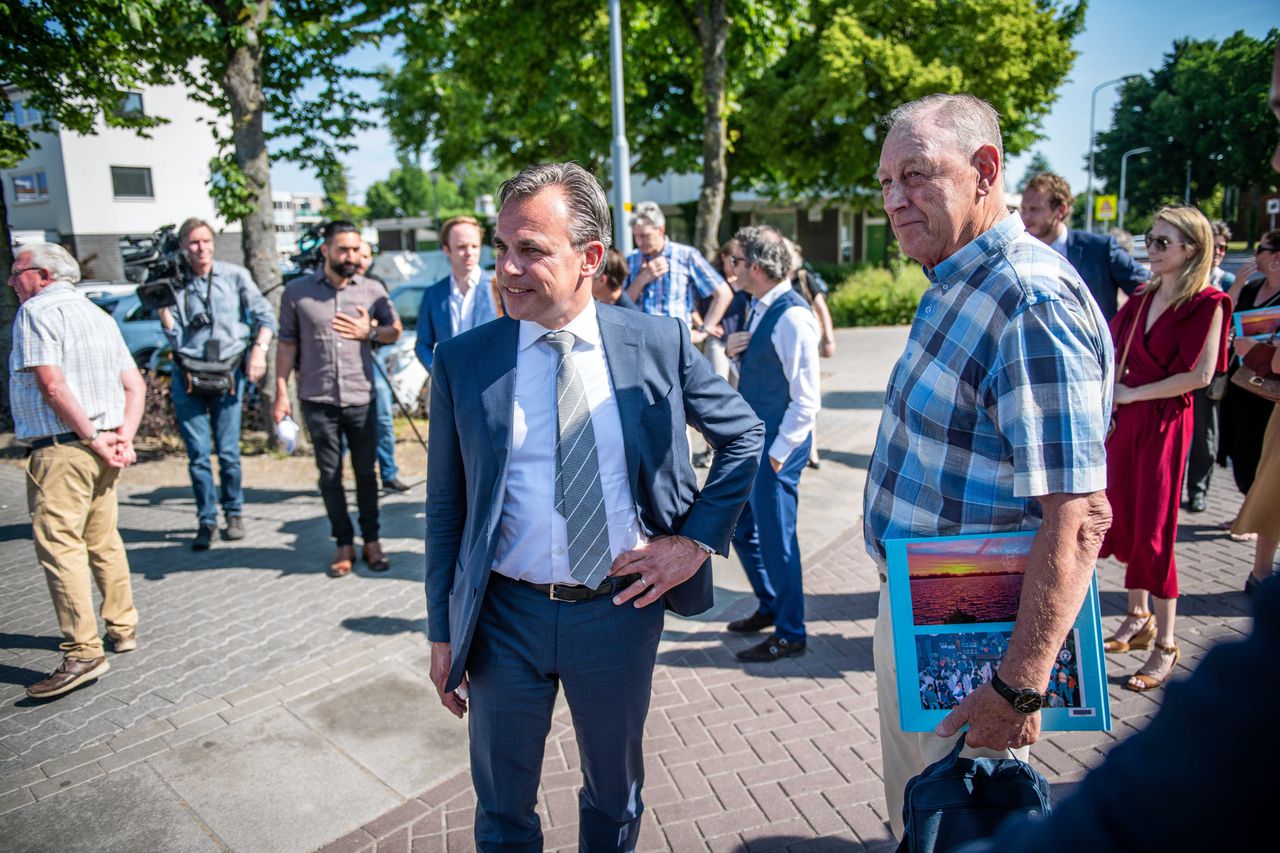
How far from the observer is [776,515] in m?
4.14

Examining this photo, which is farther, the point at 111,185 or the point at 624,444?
the point at 111,185

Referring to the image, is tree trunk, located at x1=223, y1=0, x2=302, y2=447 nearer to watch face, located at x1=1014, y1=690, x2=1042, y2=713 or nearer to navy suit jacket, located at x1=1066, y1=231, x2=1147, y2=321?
navy suit jacket, located at x1=1066, y1=231, x2=1147, y2=321

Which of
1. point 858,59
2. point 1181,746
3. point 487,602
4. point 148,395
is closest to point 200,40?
point 148,395

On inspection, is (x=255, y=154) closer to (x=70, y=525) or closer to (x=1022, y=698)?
(x=70, y=525)

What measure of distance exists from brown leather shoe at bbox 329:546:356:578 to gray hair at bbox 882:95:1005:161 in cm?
483

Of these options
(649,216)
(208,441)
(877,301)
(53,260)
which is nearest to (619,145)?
(649,216)

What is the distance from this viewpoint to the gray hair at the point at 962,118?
73.9 inches

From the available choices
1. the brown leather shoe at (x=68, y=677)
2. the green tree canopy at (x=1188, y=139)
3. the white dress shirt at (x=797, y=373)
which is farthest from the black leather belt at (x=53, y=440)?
the green tree canopy at (x=1188, y=139)

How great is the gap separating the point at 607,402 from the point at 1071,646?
50.7 inches

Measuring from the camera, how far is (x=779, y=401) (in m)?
4.21

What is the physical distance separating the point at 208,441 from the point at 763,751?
5.14 meters

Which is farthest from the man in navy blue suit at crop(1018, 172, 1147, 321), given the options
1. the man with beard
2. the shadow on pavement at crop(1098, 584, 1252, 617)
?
the man with beard

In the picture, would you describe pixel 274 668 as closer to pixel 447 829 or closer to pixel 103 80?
pixel 447 829

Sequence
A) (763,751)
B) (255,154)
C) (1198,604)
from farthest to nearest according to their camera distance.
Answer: (255,154)
(1198,604)
(763,751)
